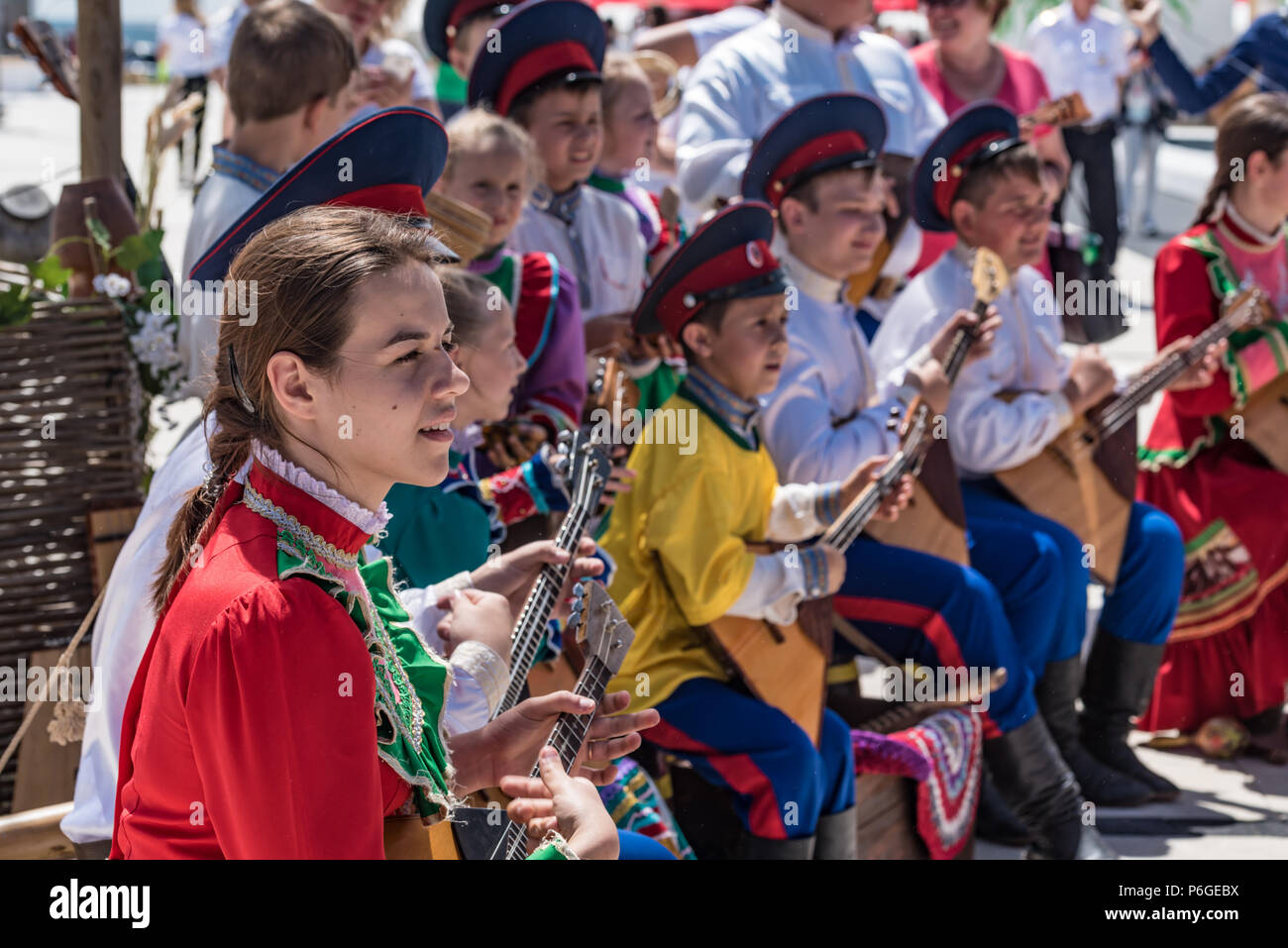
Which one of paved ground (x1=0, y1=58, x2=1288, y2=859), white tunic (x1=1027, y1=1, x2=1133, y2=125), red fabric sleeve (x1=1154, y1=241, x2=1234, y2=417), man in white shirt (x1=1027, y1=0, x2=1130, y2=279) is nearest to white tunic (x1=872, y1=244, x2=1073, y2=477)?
red fabric sleeve (x1=1154, y1=241, x2=1234, y2=417)

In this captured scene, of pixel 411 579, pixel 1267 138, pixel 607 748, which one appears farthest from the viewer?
pixel 1267 138

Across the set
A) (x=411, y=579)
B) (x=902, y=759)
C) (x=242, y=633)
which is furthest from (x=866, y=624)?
(x=242, y=633)

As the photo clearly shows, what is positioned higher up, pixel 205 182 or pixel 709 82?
pixel 709 82

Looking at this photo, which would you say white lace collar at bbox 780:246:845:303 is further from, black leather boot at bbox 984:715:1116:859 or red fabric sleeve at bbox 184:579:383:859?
red fabric sleeve at bbox 184:579:383:859

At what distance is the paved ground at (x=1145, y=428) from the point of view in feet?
13.1

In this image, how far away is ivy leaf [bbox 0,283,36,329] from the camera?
123 inches

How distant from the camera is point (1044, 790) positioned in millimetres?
3781

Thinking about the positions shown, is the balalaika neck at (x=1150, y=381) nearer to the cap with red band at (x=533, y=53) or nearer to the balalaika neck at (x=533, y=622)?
the cap with red band at (x=533, y=53)

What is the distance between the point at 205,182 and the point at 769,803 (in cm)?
185

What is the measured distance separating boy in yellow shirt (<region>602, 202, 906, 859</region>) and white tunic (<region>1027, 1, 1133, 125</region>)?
6.62 meters

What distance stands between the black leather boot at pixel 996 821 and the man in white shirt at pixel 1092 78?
19.2 feet

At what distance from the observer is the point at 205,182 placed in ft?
11.3

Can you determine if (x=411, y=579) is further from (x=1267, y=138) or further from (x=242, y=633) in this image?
(x=1267, y=138)

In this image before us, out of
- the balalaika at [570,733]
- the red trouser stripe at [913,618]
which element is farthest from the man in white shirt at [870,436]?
the balalaika at [570,733]
